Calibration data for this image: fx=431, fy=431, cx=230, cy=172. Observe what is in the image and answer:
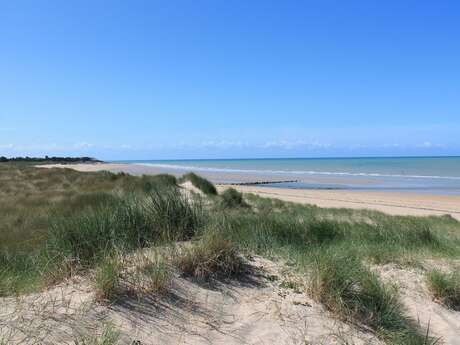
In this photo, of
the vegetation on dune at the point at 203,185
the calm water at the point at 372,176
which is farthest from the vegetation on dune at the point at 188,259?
the calm water at the point at 372,176

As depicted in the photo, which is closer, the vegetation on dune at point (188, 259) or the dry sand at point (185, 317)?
the dry sand at point (185, 317)

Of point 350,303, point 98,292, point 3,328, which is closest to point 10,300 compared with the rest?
point 3,328

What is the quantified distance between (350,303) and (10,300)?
10.9 feet

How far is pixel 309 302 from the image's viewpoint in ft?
14.9

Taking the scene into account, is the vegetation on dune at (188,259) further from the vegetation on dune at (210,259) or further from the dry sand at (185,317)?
the dry sand at (185,317)

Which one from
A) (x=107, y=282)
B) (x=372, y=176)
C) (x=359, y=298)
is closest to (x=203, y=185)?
(x=359, y=298)

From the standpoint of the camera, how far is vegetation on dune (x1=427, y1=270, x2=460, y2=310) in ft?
17.0

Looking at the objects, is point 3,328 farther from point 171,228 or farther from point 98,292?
point 171,228

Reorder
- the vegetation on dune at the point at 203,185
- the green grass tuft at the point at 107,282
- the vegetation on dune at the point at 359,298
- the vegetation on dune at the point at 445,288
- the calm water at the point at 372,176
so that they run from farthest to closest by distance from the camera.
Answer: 1. the calm water at the point at 372,176
2. the vegetation on dune at the point at 203,185
3. the vegetation on dune at the point at 445,288
4. the vegetation on dune at the point at 359,298
5. the green grass tuft at the point at 107,282

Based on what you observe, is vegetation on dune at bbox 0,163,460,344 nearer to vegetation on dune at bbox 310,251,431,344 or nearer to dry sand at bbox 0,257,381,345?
vegetation on dune at bbox 310,251,431,344

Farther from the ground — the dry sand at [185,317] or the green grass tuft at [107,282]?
the green grass tuft at [107,282]

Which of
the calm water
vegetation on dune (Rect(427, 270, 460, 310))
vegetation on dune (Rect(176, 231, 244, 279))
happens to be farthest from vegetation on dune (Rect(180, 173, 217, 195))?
the calm water

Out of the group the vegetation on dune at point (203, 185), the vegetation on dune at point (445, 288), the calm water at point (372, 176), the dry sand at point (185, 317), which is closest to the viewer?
the dry sand at point (185, 317)

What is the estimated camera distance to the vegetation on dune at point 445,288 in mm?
5172
